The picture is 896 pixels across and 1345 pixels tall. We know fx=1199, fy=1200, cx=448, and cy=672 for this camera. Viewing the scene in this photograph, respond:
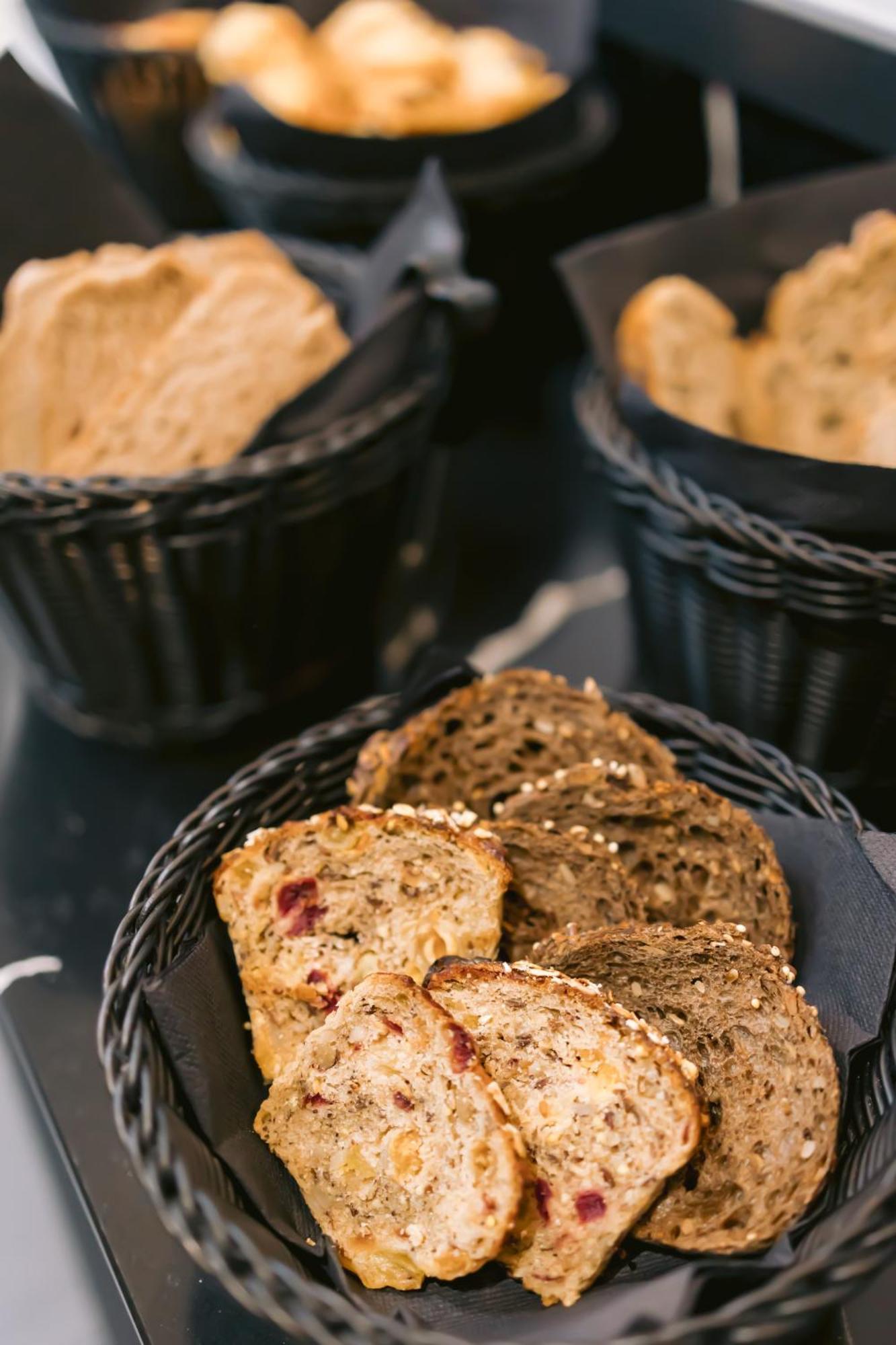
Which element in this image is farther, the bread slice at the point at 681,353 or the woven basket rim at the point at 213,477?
the bread slice at the point at 681,353

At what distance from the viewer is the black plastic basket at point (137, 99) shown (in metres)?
1.73

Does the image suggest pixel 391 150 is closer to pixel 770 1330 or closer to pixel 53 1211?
pixel 53 1211

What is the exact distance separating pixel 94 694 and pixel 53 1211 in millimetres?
497

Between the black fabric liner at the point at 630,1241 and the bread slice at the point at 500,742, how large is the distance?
5.5 inches

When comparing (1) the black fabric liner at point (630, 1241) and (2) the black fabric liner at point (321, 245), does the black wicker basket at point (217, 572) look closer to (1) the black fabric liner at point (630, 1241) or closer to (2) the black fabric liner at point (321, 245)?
(2) the black fabric liner at point (321, 245)

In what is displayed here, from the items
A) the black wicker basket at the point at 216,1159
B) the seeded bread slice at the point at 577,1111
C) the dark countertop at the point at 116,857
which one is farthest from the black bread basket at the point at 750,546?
the seeded bread slice at the point at 577,1111

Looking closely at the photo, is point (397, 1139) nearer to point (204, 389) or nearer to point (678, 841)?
point (678, 841)

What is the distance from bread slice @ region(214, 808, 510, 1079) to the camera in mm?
799

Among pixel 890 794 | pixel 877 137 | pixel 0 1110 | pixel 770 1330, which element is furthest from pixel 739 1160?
pixel 877 137

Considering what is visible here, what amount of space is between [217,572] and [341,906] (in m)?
0.38

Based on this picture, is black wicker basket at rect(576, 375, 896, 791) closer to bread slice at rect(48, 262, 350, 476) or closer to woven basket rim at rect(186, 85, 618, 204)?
bread slice at rect(48, 262, 350, 476)

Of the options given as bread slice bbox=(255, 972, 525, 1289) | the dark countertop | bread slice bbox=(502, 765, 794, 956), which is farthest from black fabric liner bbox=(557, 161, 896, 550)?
bread slice bbox=(255, 972, 525, 1289)

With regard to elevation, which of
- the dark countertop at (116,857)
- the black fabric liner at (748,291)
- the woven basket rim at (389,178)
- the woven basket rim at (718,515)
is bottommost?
the dark countertop at (116,857)

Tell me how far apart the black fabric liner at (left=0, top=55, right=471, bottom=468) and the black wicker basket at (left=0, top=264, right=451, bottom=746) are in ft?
0.07
